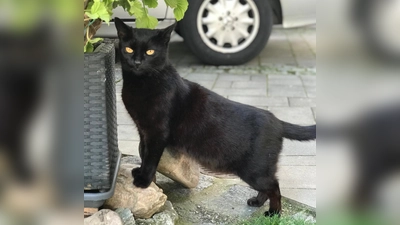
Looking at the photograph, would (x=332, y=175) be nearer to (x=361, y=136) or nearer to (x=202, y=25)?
(x=361, y=136)

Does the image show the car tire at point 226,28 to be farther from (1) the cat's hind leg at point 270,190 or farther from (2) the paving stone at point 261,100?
(1) the cat's hind leg at point 270,190

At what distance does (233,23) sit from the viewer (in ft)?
15.5

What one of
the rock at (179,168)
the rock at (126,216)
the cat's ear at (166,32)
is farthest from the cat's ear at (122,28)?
the rock at (126,216)

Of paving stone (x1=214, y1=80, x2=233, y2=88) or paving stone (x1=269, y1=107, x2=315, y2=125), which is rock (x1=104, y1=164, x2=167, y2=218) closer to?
paving stone (x1=269, y1=107, x2=315, y2=125)

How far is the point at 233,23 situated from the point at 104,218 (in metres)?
3.30

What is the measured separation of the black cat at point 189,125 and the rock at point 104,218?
292 mm

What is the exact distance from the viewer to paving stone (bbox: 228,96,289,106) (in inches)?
153

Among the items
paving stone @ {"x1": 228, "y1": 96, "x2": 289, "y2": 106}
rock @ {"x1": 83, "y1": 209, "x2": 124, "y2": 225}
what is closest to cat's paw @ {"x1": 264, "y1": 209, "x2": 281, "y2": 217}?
rock @ {"x1": 83, "y1": 209, "x2": 124, "y2": 225}

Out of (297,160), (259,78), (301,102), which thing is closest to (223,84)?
(259,78)

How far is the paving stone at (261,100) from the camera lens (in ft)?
12.7

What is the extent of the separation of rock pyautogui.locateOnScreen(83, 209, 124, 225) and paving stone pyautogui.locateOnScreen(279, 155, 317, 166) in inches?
48.7

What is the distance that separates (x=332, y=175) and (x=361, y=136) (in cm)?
14

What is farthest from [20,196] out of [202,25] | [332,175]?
[202,25]

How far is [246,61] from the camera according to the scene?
5027 mm
